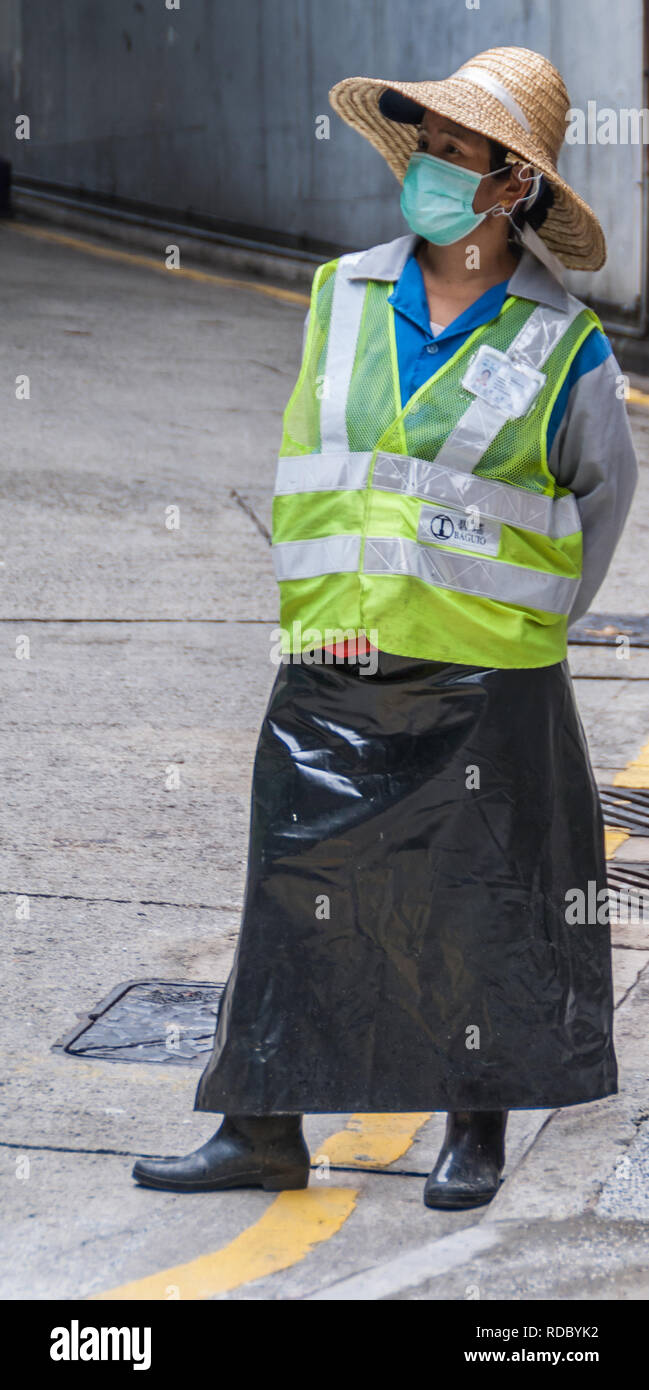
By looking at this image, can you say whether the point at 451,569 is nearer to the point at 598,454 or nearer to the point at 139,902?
the point at 598,454

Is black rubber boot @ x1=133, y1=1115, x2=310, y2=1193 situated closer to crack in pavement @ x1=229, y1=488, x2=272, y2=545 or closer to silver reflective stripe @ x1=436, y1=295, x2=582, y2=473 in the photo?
silver reflective stripe @ x1=436, y1=295, x2=582, y2=473

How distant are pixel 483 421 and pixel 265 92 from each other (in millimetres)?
14386

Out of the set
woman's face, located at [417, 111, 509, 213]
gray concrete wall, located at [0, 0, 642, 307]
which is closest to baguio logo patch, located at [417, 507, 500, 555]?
woman's face, located at [417, 111, 509, 213]

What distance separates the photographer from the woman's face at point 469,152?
10.6 feet

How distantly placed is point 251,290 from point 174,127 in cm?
Answer: 300

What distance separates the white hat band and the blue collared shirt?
0.31 meters

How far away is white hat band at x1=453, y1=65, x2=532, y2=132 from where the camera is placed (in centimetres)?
320

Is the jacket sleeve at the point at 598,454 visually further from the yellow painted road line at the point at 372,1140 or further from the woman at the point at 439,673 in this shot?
the yellow painted road line at the point at 372,1140

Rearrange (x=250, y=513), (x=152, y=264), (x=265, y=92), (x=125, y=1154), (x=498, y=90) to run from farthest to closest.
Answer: (x=152, y=264) → (x=265, y=92) → (x=250, y=513) → (x=125, y=1154) → (x=498, y=90)

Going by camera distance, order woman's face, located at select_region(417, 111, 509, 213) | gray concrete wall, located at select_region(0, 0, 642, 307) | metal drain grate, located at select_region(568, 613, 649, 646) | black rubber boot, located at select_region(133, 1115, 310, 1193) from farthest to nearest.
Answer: gray concrete wall, located at select_region(0, 0, 642, 307), metal drain grate, located at select_region(568, 613, 649, 646), black rubber boot, located at select_region(133, 1115, 310, 1193), woman's face, located at select_region(417, 111, 509, 213)

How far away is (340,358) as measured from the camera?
3188mm

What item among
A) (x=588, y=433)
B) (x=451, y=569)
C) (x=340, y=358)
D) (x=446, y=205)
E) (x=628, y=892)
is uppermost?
(x=446, y=205)

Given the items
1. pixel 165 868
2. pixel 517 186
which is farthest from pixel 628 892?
pixel 517 186
